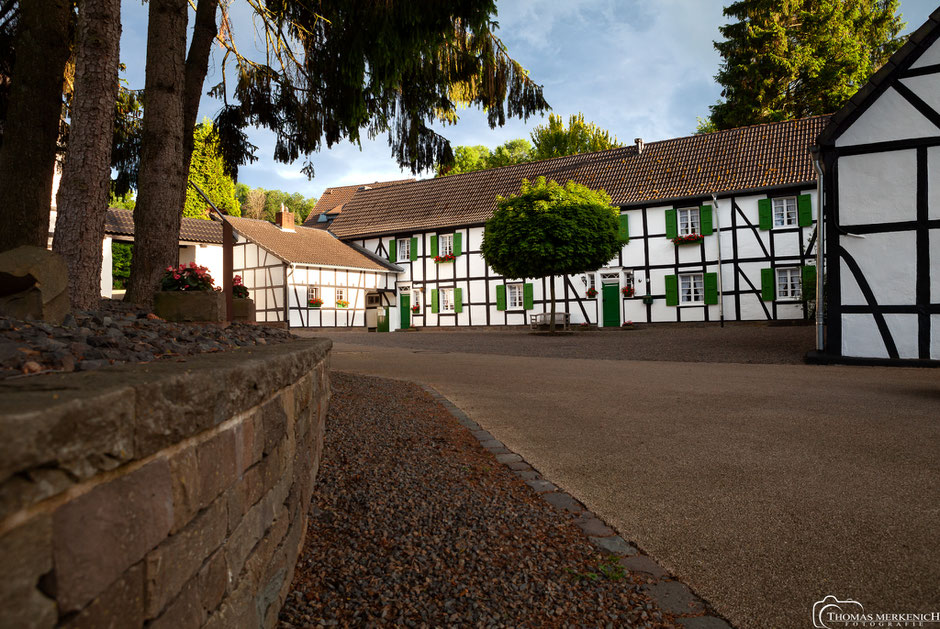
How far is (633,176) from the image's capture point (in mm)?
24328

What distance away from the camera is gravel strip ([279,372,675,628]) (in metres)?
2.34

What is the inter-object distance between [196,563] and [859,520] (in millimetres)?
3040

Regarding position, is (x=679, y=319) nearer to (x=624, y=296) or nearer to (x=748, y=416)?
(x=624, y=296)

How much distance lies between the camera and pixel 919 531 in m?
2.97

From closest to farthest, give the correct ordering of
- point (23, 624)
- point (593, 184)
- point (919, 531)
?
point (23, 624) → point (919, 531) → point (593, 184)

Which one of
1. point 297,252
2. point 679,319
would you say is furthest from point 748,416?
point 297,252

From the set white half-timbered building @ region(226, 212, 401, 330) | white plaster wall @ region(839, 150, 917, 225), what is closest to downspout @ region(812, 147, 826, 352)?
white plaster wall @ region(839, 150, 917, 225)

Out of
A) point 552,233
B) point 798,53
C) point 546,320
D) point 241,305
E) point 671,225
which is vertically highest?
point 798,53

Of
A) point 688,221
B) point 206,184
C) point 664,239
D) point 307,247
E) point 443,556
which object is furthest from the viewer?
point 206,184

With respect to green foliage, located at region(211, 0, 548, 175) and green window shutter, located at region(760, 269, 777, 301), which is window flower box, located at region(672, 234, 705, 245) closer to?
green window shutter, located at region(760, 269, 777, 301)

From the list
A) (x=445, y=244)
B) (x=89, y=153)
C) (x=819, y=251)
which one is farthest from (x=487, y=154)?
(x=89, y=153)

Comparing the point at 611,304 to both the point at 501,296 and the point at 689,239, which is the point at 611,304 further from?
the point at 501,296

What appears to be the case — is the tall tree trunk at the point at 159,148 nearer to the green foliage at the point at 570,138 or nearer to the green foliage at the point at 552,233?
the green foliage at the point at 552,233

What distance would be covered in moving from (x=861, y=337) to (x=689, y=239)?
11.6 metres
